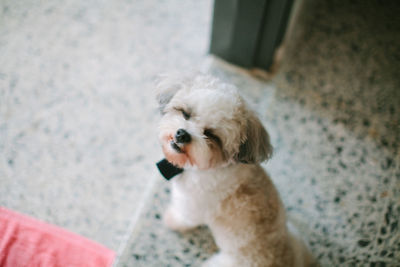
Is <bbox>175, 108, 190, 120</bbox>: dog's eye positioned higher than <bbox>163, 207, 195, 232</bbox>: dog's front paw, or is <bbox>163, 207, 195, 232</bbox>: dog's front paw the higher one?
<bbox>175, 108, 190, 120</bbox>: dog's eye

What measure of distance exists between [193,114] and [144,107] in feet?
3.26

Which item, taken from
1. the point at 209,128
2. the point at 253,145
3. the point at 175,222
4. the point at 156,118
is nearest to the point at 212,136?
the point at 209,128

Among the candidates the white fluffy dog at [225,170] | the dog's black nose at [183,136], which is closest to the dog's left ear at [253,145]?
the white fluffy dog at [225,170]

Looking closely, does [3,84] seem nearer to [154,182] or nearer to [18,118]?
[18,118]

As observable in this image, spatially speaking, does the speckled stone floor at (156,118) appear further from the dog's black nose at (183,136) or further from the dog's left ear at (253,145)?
the dog's black nose at (183,136)

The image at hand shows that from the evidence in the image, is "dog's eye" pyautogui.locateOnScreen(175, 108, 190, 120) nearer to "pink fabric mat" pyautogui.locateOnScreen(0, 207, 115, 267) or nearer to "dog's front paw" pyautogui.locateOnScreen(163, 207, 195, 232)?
"dog's front paw" pyautogui.locateOnScreen(163, 207, 195, 232)

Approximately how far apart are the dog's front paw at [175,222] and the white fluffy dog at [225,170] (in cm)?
12

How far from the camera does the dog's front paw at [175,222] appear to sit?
1535mm

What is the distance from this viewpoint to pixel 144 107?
6.95 ft

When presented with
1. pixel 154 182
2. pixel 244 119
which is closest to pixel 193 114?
pixel 244 119

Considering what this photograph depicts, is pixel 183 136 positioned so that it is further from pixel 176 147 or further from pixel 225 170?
pixel 225 170

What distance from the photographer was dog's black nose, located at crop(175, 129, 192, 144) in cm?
115

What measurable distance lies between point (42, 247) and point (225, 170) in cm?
96

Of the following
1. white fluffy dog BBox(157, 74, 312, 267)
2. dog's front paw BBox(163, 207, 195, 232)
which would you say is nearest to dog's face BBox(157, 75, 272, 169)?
white fluffy dog BBox(157, 74, 312, 267)
